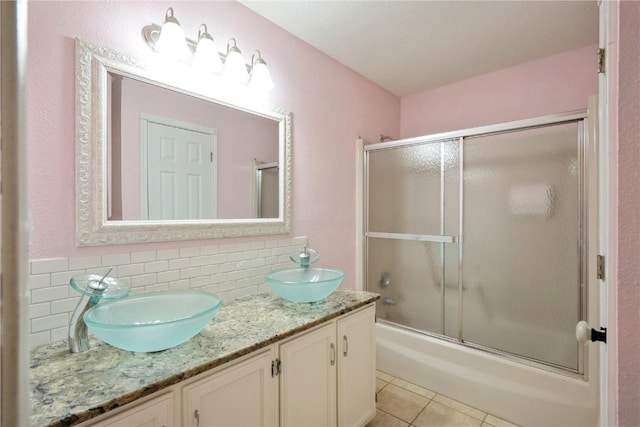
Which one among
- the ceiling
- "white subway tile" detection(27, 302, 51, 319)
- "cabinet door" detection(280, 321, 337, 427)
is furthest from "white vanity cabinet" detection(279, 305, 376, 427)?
the ceiling

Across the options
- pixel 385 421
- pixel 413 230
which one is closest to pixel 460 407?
pixel 385 421

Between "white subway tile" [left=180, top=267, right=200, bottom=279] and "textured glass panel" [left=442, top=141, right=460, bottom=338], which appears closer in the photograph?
"white subway tile" [left=180, top=267, right=200, bottom=279]

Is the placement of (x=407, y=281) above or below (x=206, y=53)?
below

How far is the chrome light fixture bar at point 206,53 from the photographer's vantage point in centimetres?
136

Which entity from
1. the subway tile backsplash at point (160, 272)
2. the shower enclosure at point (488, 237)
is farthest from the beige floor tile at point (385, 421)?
the subway tile backsplash at point (160, 272)

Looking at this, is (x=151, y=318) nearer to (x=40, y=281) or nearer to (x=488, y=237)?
(x=40, y=281)

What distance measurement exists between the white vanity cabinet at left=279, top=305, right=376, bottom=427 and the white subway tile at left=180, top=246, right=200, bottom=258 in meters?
0.63

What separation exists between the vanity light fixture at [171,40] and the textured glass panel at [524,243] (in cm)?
182

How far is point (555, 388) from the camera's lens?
1751 millimetres

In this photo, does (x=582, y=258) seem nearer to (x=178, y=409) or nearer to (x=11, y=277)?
(x=178, y=409)

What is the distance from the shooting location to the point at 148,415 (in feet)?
2.87

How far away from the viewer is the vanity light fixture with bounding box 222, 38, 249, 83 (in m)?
1.59

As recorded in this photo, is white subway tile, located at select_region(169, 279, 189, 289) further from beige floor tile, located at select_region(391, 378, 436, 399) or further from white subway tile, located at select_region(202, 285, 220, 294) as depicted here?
beige floor tile, located at select_region(391, 378, 436, 399)

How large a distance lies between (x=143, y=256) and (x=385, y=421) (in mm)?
1683
